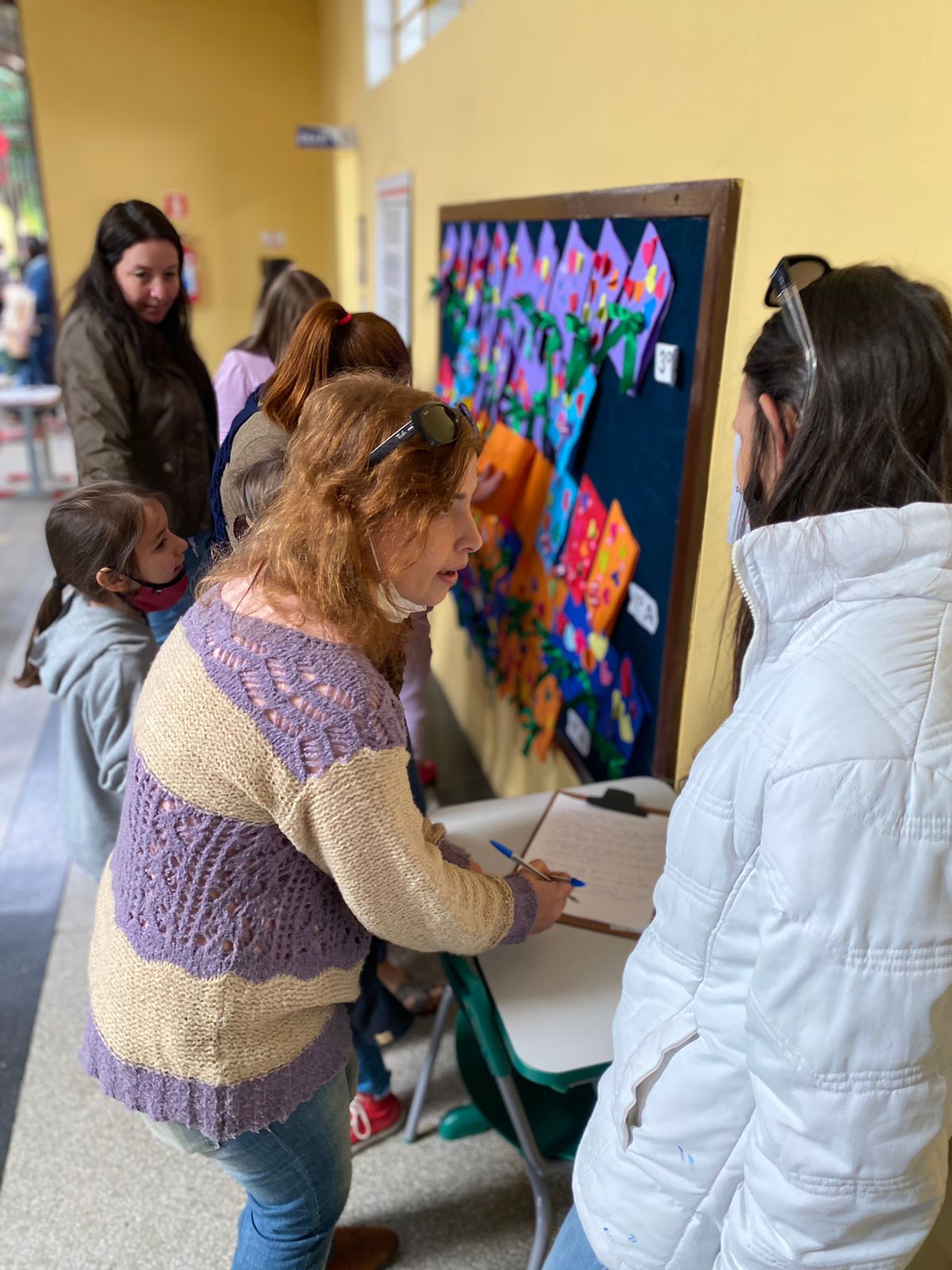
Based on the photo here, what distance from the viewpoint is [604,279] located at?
1688 millimetres

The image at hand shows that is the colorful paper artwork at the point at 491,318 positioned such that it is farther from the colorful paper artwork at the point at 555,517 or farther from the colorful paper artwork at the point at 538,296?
the colorful paper artwork at the point at 555,517

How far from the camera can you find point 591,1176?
944mm

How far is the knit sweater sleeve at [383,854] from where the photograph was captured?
85cm

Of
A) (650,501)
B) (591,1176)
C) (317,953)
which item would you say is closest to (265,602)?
(317,953)

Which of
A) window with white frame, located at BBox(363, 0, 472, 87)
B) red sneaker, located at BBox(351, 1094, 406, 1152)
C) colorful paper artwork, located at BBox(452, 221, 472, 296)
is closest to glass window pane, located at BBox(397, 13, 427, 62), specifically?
window with white frame, located at BBox(363, 0, 472, 87)

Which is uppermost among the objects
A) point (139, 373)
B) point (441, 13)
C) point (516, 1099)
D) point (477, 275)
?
point (441, 13)

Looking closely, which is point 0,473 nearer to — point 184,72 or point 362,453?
point 184,72

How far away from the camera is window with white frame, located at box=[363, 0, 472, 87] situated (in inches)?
132

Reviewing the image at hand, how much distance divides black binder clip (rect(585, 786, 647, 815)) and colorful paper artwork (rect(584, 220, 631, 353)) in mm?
874

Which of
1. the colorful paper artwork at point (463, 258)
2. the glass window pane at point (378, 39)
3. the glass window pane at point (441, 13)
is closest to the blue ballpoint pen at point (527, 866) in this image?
the colorful paper artwork at point (463, 258)

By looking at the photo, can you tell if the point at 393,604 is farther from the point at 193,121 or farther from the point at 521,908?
the point at 193,121

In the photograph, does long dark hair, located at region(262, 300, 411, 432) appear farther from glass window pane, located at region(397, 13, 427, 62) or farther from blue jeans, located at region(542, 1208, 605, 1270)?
glass window pane, located at region(397, 13, 427, 62)

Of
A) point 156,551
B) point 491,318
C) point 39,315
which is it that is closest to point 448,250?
point 491,318

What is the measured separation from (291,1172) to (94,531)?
3.05 ft
